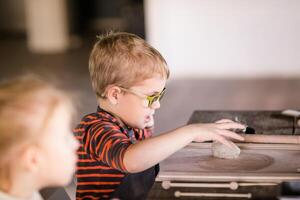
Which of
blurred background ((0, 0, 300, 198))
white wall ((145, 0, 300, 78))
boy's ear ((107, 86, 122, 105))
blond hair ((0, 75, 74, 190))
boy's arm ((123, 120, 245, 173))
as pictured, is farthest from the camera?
white wall ((145, 0, 300, 78))

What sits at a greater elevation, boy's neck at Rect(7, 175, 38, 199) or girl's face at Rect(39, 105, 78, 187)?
girl's face at Rect(39, 105, 78, 187)

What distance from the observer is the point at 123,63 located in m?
1.89

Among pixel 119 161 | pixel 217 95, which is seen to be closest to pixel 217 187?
pixel 119 161

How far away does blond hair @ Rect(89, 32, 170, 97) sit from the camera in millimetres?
1874

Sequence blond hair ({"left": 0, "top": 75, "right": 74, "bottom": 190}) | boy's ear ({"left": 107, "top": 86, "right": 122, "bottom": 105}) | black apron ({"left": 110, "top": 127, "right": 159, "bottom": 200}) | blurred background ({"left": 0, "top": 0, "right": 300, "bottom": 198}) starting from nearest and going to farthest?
1. blond hair ({"left": 0, "top": 75, "right": 74, "bottom": 190})
2. black apron ({"left": 110, "top": 127, "right": 159, "bottom": 200})
3. boy's ear ({"left": 107, "top": 86, "right": 122, "bottom": 105})
4. blurred background ({"left": 0, "top": 0, "right": 300, "bottom": 198})

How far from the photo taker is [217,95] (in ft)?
22.8

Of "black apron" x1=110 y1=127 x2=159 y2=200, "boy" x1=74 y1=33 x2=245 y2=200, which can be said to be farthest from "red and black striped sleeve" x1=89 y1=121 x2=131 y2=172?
"black apron" x1=110 y1=127 x2=159 y2=200

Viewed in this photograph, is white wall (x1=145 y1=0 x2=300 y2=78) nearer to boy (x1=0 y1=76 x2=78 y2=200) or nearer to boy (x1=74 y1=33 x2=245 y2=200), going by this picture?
boy (x1=74 y1=33 x2=245 y2=200)

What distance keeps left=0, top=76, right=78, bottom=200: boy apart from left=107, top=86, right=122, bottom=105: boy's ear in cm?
54

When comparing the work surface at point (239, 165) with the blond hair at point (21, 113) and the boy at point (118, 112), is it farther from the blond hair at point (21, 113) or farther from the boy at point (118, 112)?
the blond hair at point (21, 113)

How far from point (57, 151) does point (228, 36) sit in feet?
22.2

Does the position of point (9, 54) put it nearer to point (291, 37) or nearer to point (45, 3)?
point (45, 3)

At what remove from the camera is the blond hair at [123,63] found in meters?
1.87

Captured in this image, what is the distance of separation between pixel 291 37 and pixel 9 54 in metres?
5.05
